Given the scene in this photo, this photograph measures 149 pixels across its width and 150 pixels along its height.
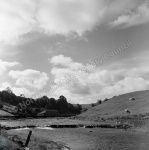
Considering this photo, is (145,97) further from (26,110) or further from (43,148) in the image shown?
(43,148)

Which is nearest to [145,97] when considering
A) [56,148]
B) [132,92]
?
[132,92]

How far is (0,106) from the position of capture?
617ft

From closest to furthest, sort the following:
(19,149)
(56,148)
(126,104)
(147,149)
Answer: (19,149), (56,148), (147,149), (126,104)

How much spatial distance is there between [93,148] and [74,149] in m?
2.90

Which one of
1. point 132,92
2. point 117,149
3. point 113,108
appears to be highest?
point 132,92

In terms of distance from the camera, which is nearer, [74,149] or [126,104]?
[74,149]

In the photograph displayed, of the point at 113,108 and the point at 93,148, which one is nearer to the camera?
the point at 93,148

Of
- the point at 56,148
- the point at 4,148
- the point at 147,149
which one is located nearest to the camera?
the point at 4,148

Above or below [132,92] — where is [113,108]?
below

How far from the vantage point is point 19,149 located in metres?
21.7

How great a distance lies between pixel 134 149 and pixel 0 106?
172191 millimetres

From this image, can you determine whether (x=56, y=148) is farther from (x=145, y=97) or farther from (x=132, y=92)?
(x=132, y=92)

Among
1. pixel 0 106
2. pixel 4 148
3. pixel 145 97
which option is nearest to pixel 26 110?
pixel 0 106

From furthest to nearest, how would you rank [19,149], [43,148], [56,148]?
[56,148]
[43,148]
[19,149]
